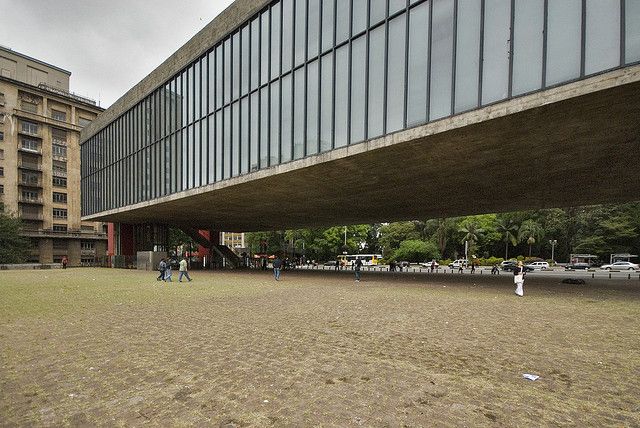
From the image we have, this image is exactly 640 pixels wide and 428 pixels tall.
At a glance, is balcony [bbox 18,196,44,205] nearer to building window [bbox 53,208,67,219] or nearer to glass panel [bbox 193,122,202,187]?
building window [bbox 53,208,67,219]

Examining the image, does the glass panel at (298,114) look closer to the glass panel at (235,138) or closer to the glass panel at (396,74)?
the glass panel at (235,138)

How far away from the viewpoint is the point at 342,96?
709 inches

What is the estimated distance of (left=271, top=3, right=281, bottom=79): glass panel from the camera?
69.2 ft

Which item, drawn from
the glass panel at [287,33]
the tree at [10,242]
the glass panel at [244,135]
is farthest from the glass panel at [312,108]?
the tree at [10,242]

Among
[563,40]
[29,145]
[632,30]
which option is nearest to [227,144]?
[563,40]

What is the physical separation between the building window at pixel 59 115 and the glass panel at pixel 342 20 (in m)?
67.4

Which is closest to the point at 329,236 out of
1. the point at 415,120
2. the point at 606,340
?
the point at 415,120

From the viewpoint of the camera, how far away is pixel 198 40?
26969mm

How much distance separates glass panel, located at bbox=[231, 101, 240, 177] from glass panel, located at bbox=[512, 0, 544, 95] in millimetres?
16861

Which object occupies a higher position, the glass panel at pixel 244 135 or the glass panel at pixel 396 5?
the glass panel at pixel 396 5

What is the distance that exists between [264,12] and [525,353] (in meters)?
22.7

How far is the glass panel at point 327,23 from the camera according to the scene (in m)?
18.2

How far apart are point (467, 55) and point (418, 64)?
79.8 inches

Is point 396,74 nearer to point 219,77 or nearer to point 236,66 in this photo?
point 236,66
